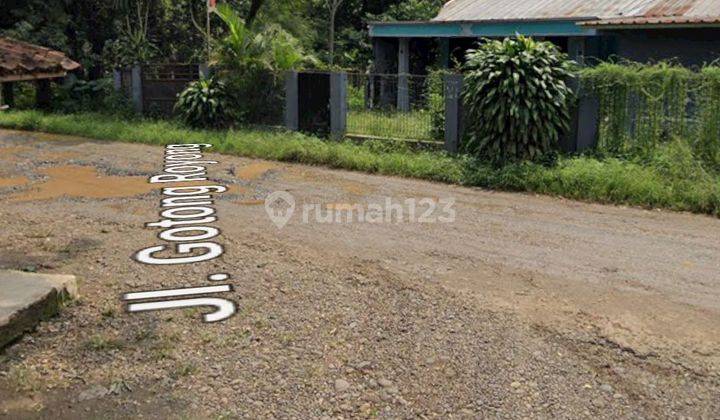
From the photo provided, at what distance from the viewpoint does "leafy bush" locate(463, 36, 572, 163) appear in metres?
10.5

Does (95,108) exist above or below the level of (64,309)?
above

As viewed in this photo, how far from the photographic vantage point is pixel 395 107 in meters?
12.7

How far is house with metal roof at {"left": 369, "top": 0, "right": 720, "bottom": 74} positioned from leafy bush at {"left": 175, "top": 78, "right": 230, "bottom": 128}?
18.1 ft

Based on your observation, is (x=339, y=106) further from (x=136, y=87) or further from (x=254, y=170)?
(x=136, y=87)

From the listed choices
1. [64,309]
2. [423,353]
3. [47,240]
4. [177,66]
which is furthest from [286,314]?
[177,66]

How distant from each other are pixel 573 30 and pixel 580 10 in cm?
95

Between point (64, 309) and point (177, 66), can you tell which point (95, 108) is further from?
point (64, 309)

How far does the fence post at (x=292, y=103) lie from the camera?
14156mm

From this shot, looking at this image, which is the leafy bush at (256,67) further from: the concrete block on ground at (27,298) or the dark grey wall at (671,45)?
the concrete block on ground at (27,298)

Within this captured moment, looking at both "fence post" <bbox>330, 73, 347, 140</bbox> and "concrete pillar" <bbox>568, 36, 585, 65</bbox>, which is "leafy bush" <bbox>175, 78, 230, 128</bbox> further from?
"concrete pillar" <bbox>568, 36, 585, 65</bbox>

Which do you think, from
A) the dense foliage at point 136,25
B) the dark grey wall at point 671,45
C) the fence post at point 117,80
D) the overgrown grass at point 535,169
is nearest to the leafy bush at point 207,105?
the overgrown grass at point 535,169

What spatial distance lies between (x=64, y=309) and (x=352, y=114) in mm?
8662

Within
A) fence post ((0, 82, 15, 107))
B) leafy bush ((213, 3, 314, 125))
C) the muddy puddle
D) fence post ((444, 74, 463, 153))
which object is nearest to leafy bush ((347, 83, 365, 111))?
leafy bush ((213, 3, 314, 125))

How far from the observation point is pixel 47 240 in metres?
7.12
